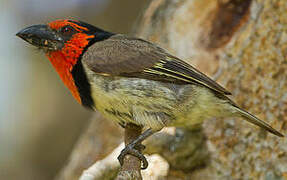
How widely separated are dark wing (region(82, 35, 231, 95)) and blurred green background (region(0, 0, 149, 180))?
11.4ft

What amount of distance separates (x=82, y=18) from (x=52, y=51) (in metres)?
4.78

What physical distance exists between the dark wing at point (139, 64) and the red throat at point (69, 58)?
9 cm

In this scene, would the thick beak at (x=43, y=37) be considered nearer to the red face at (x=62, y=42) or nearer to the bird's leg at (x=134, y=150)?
the red face at (x=62, y=42)

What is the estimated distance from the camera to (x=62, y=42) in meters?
3.65

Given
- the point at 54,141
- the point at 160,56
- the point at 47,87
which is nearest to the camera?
the point at 160,56

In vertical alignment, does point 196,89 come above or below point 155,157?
above

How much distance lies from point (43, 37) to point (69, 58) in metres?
0.28

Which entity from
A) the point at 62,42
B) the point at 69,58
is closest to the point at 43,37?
the point at 62,42

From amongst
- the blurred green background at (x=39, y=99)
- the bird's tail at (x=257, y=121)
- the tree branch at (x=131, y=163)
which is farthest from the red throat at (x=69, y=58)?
the blurred green background at (x=39, y=99)

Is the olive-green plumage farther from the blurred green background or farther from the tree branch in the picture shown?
the blurred green background

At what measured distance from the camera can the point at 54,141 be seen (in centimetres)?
736

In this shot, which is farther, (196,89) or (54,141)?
(54,141)

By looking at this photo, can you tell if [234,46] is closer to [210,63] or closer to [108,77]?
[210,63]

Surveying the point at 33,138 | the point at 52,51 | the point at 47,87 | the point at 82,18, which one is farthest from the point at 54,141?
the point at 52,51
